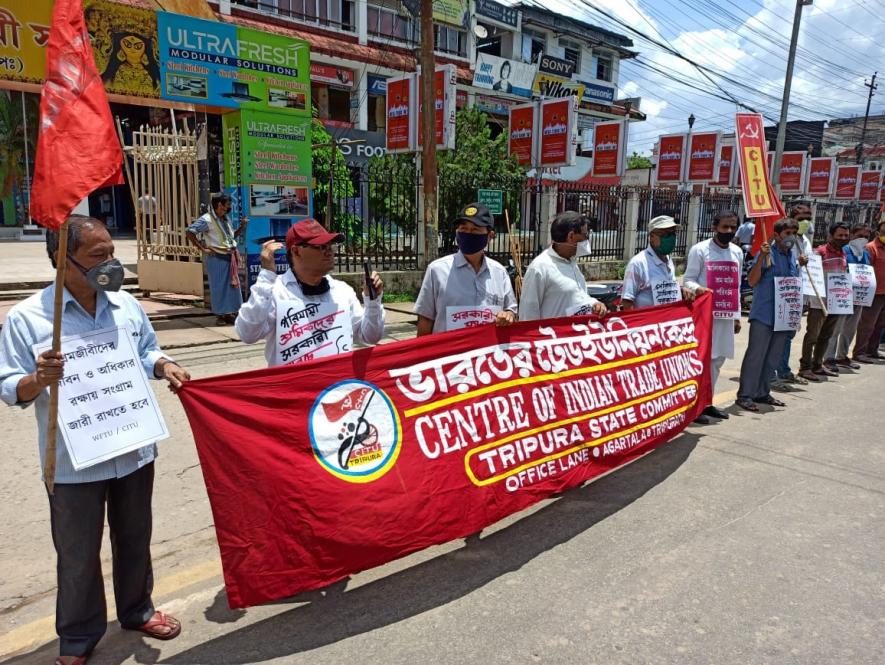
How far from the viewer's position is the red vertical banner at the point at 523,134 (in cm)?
1571

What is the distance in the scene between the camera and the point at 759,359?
612 centimetres

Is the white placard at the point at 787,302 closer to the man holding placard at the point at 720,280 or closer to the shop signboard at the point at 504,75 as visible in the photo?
the man holding placard at the point at 720,280

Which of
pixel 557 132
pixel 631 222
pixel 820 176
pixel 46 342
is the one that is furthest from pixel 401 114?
pixel 820 176

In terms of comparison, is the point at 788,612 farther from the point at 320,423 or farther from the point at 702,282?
the point at 702,282

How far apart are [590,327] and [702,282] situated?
6.97 ft

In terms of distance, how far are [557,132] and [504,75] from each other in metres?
14.3

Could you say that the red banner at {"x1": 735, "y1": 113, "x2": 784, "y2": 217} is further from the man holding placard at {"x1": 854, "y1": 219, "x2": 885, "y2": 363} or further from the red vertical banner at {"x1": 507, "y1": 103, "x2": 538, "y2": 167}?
the red vertical banner at {"x1": 507, "y1": 103, "x2": 538, "y2": 167}

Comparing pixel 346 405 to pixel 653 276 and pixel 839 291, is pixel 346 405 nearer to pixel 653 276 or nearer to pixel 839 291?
pixel 653 276

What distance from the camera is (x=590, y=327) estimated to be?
4.20 metres

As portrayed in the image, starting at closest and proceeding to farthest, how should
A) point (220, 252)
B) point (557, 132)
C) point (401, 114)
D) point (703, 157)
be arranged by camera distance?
point (220, 252)
point (401, 114)
point (557, 132)
point (703, 157)

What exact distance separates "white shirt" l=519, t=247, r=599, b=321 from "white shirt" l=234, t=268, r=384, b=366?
148 centimetres

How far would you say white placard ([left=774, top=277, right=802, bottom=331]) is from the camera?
6070 mm

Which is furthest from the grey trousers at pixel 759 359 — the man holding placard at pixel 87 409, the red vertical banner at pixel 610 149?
the red vertical banner at pixel 610 149

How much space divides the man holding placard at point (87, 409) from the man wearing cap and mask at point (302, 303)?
0.59 metres
